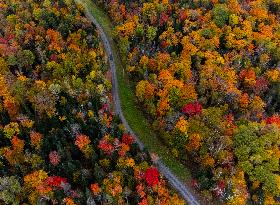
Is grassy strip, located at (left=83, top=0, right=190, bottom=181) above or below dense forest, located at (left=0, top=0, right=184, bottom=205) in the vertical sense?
below

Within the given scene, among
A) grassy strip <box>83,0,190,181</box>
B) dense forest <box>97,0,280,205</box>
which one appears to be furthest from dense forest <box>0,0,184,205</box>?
dense forest <box>97,0,280,205</box>

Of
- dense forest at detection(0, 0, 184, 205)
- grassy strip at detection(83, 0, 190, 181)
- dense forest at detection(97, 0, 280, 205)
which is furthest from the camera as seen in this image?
grassy strip at detection(83, 0, 190, 181)

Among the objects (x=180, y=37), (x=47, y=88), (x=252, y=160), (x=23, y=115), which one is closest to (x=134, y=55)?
(x=180, y=37)

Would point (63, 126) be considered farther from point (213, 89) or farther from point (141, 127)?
point (213, 89)

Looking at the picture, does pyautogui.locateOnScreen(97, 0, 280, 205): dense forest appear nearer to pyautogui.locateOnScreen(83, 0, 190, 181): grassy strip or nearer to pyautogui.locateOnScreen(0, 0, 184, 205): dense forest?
pyautogui.locateOnScreen(83, 0, 190, 181): grassy strip

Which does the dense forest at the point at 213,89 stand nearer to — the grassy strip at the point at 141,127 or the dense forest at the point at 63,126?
the grassy strip at the point at 141,127

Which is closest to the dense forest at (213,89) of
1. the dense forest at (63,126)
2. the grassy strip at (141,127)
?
the grassy strip at (141,127)
